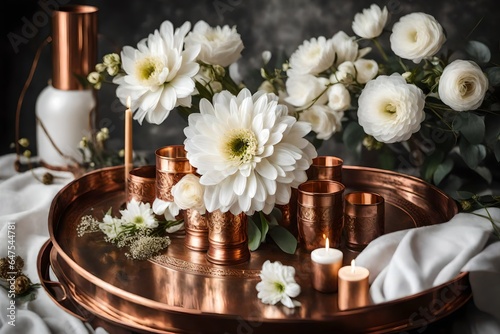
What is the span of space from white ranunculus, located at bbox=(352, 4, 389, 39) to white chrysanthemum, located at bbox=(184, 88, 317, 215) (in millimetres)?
451

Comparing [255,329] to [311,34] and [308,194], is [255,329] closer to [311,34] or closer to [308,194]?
[308,194]

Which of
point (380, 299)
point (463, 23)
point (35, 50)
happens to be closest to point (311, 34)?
point (463, 23)

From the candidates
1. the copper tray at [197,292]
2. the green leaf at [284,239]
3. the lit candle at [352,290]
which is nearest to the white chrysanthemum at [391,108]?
the copper tray at [197,292]

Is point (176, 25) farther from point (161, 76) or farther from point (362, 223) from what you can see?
point (362, 223)

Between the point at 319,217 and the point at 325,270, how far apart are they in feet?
0.43

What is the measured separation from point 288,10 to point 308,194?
2.86 feet

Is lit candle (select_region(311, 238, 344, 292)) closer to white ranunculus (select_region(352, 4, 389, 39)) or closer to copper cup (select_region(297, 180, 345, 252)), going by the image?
copper cup (select_region(297, 180, 345, 252))

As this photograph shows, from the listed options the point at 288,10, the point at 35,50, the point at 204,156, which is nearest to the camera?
the point at 204,156

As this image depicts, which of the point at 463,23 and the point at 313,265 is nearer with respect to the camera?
the point at 313,265

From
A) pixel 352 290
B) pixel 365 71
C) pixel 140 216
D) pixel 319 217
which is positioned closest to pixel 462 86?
pixel 365 71

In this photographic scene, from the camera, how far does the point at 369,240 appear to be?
120cm

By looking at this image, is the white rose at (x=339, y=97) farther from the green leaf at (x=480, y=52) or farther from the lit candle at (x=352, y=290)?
the lit candle at (x=352, y=290)

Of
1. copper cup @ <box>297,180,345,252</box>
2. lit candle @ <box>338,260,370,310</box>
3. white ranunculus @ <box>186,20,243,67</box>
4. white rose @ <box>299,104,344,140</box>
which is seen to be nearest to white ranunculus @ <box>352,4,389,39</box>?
white rose @ <box>299,104,344,140</box>

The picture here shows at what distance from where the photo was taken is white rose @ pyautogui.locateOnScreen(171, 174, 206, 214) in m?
1.14
